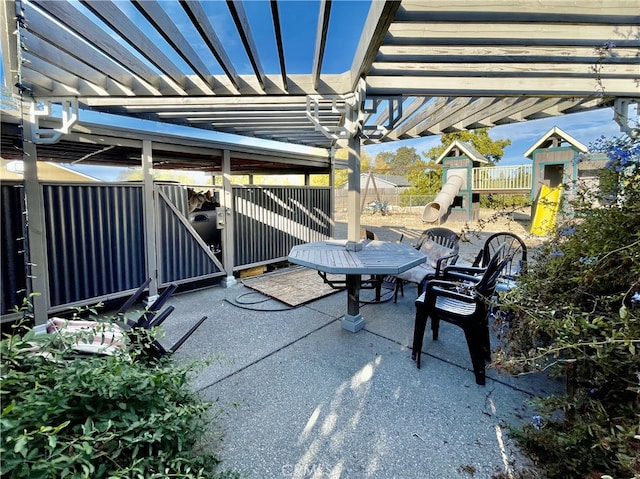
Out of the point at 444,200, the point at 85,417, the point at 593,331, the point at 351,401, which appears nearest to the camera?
the point at 85,417

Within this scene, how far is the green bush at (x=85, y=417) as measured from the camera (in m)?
0.92

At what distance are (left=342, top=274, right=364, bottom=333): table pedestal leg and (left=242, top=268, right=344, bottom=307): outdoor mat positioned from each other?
92 cm

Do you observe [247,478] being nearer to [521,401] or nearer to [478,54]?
[521,401]

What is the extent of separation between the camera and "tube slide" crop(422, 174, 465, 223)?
12070mm

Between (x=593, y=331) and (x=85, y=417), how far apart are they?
2073 millimetres

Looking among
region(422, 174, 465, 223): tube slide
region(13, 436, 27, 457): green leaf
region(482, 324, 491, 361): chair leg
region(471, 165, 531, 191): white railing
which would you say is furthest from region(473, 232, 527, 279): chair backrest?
region(471, 165, 531, 191): white railing

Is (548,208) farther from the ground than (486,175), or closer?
closer

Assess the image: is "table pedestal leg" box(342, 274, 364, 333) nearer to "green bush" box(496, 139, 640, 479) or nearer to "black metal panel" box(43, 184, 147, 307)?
"green bush" box(496, 139, 640, 479)

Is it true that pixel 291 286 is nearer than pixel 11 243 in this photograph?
No

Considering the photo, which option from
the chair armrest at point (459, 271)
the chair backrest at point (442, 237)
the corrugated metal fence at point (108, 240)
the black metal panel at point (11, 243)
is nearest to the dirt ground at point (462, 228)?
the chair backrest at point (442, 237)

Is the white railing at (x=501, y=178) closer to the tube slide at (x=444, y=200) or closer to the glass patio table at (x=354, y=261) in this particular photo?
the tube slide at (x=444, y=200)

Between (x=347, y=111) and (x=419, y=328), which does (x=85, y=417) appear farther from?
(x=347, y=111)

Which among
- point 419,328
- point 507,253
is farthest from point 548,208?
point 419,328

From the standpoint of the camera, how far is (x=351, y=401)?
7.05 feet
